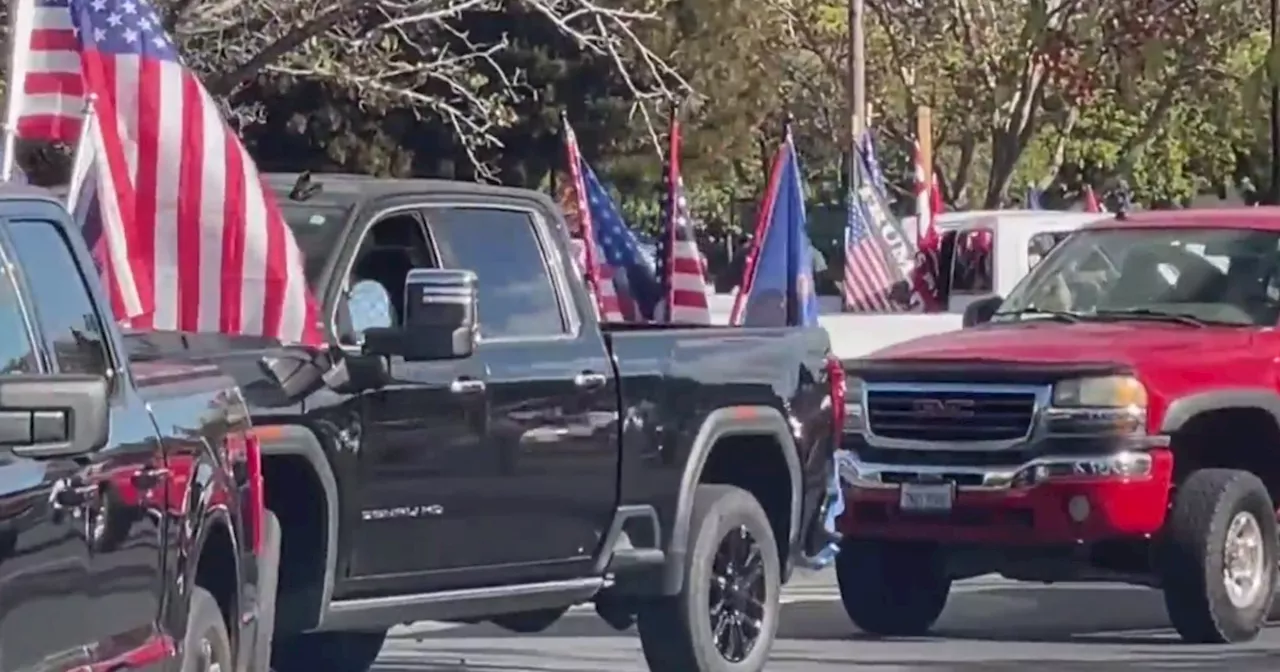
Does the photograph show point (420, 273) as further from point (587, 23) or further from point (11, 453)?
point (587, 23)

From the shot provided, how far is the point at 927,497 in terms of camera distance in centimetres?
1283

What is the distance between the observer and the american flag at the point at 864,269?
31828 mm

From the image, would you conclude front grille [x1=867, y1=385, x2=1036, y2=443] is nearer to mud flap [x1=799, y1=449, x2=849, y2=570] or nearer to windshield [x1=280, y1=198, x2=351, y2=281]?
mud flap [x1=799, y1=449, x2=849, y2=570]

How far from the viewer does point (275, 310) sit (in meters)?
9.25

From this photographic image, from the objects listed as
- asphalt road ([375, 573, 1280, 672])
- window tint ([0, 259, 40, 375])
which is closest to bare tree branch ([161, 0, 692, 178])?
asphalt road ([375, 573, 1280, 672])

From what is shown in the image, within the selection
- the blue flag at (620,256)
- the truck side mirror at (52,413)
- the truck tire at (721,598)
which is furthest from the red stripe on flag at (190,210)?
the blue flag at (620,256)

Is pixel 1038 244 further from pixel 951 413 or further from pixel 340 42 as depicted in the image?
pixel 951 413

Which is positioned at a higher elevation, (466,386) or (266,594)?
(466,386)

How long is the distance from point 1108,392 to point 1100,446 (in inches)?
9.5

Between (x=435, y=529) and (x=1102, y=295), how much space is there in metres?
5.26

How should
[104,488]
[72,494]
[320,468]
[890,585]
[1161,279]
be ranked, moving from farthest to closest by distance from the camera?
[1161,279], [890,585], [320,468], [104,488], [72,494]

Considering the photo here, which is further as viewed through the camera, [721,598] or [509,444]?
[721,598]

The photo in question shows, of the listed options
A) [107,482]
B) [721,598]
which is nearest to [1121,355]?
[721,598]

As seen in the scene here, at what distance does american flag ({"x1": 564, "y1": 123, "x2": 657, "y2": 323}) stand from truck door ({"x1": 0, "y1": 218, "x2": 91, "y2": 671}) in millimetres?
9473
